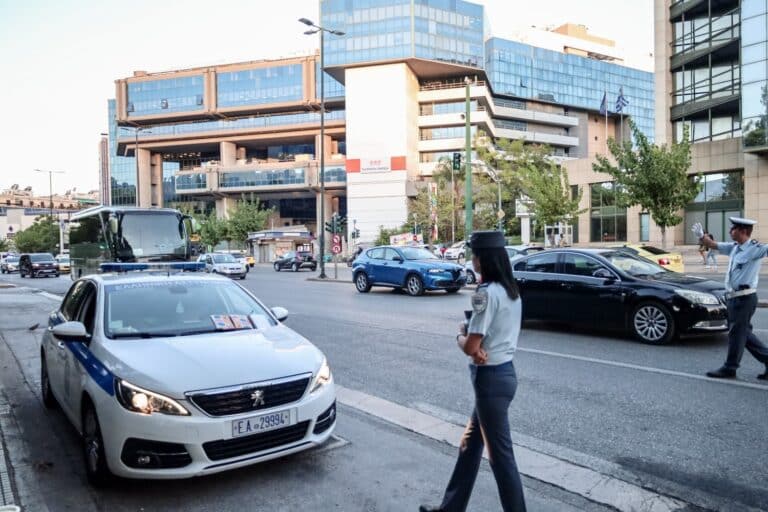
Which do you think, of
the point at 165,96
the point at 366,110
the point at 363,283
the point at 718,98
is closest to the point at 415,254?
the point at 363,283

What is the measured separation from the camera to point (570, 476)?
13.4 ft

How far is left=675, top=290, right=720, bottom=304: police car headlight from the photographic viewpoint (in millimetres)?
8422

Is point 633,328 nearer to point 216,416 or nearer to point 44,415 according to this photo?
point 216,416

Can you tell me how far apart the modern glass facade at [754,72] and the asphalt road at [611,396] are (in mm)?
27127

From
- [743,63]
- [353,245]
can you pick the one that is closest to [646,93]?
[353,245]

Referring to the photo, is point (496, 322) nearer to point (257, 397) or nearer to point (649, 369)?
point (257, 397)

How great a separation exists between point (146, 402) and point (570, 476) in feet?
9.54

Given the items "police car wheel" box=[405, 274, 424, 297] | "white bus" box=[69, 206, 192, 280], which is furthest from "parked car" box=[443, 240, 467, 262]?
"white bus" box=[69, 206, 192, 280]

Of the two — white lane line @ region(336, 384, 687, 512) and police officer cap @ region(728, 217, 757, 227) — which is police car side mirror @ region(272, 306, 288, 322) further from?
police officer cap @ region(728, 217, 757, 227)

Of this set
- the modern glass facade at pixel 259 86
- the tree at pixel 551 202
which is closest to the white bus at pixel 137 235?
the tree at pixel 551 202

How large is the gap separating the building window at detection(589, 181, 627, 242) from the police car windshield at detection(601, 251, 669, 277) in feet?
120

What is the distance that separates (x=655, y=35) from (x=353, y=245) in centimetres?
4319

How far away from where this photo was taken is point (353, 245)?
7631 centimetres

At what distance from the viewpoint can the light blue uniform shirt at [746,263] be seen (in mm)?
6340
